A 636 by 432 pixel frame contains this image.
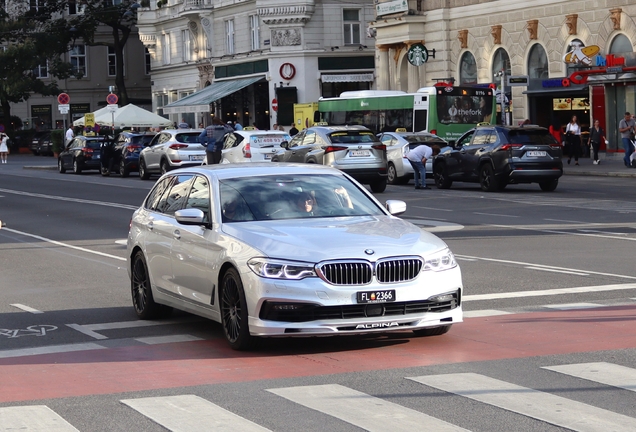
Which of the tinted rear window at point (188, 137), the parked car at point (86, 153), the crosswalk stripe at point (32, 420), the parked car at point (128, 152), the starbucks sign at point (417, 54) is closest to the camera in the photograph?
the crosswalk stripe at point (32, 420)

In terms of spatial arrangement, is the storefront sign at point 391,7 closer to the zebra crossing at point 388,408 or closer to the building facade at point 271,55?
the building facade at point 271,55

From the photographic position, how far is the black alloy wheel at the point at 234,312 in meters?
9.37

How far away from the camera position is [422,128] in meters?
42.1

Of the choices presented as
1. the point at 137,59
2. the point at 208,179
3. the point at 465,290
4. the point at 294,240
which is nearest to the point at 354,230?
the point at 294,240

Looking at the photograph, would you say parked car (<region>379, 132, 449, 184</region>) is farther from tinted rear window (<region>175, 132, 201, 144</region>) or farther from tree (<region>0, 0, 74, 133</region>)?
tree (<region>0, 0, 74, 133</region>)

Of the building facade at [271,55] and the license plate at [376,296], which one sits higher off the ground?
the building facade at [271,55]

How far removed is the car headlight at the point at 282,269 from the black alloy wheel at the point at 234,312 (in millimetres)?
262

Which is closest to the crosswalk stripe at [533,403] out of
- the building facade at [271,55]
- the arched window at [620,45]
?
the arched window at [620,45]

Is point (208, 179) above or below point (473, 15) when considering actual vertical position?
below

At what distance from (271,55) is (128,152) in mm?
22800

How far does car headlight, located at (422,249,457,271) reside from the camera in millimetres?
9406

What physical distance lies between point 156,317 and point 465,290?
3398mm

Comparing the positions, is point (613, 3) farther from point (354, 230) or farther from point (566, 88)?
point (354, 230)

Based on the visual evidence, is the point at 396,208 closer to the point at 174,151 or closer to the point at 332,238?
the point at 332,238
